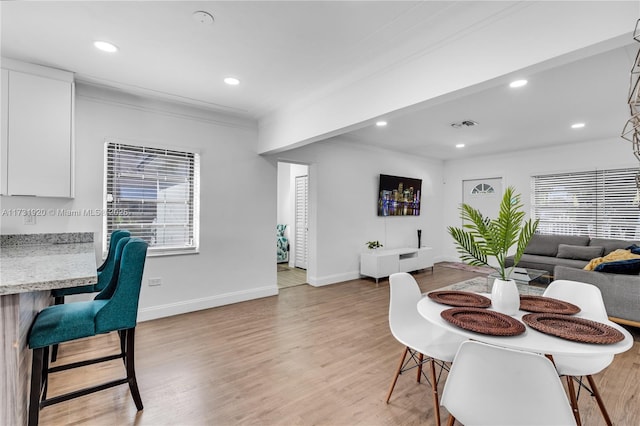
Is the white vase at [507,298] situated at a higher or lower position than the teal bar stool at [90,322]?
higher

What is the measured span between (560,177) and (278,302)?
5888 mm

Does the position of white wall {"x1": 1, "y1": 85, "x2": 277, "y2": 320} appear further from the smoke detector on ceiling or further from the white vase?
the white vase

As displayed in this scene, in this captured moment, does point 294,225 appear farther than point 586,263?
Yes

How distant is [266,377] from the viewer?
2398mm

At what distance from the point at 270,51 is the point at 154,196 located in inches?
89.2

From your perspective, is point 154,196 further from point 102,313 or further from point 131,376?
point 131,376

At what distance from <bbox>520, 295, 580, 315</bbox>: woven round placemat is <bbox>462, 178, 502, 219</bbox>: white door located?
5.34 metres

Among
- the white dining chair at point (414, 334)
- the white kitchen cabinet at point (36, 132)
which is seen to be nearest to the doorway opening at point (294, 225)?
the white kitchen cabinet at point (36, 132)

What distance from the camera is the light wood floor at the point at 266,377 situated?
1956 mm

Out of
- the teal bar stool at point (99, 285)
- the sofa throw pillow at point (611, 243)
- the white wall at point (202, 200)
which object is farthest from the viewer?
the sofa throw pillow at point (611, 243)

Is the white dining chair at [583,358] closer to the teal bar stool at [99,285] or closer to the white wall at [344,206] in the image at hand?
the teal bar stool at [99,285]

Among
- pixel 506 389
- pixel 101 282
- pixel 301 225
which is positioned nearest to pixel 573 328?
pixel 506 389

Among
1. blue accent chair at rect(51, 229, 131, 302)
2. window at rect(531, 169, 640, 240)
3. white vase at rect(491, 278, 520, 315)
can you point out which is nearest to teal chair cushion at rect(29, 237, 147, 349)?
blue accent chair at rect(51, 229, 131, 302)

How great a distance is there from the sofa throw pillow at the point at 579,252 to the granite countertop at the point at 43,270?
6.52 metres
